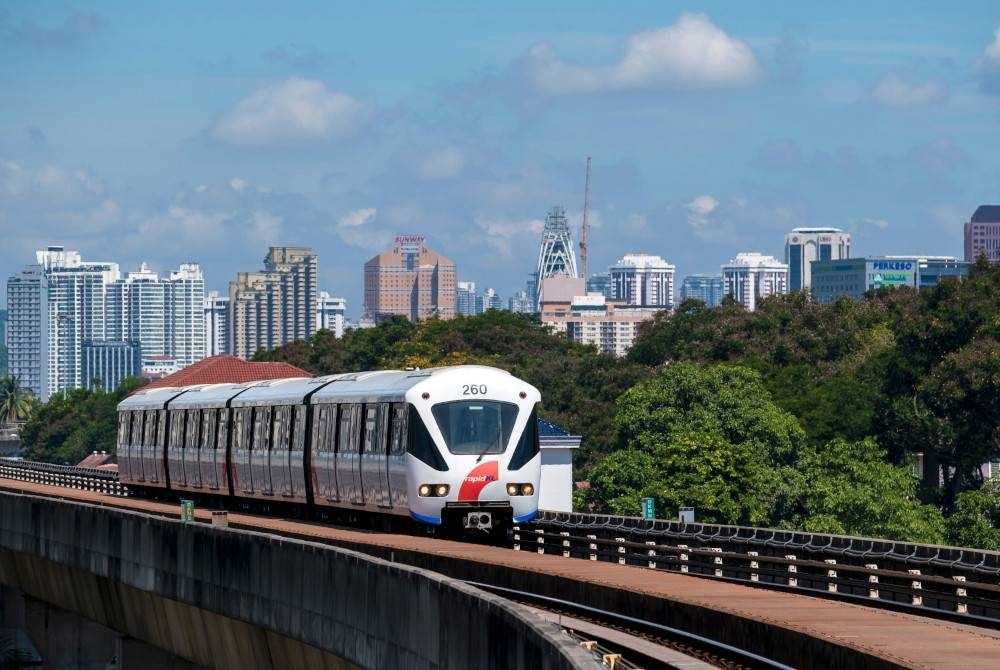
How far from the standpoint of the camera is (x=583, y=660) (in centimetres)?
1327

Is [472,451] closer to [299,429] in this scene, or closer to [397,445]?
[397,445]

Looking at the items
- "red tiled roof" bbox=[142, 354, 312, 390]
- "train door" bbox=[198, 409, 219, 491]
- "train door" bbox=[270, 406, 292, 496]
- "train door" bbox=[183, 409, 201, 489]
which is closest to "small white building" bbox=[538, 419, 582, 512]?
"train door" bbox=[183, 409, 201, 489]

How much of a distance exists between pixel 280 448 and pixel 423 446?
901cm

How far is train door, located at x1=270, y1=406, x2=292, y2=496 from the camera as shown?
42031 mm

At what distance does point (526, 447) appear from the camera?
3497 centimetres

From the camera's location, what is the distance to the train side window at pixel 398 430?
114 ft

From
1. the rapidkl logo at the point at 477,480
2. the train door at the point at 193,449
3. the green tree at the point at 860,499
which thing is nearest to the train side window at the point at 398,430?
the rapidkl logo at the point at 477,480

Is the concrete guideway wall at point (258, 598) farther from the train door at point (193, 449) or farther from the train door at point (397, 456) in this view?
the train door at point (193, 449)

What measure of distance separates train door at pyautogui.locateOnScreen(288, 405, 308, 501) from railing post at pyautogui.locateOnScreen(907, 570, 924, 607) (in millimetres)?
18151

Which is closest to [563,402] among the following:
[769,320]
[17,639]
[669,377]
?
[769,320]

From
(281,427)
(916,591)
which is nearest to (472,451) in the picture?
(281,427)

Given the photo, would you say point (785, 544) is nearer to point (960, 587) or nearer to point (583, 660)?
point (960, 587)

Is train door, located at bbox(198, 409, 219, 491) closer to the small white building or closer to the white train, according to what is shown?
the white train

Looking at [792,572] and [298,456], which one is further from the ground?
[298,456]
